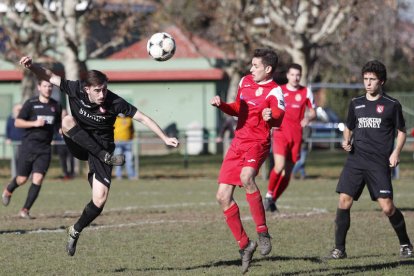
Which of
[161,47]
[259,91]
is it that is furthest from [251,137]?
[161,47]

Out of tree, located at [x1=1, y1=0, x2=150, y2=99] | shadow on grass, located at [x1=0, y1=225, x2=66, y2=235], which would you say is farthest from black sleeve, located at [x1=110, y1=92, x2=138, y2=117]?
tree, located at [x1=1, y1=0, x2=150, y2=99]

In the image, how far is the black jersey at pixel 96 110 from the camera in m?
9.27

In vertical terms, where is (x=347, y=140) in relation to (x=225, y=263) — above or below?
above

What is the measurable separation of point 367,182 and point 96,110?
289 cm

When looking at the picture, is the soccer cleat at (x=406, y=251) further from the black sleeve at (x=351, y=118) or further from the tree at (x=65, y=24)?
the tree at (x=65, y=24)

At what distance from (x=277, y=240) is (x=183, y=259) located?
1859mm

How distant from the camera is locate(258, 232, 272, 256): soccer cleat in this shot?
29.2 ft

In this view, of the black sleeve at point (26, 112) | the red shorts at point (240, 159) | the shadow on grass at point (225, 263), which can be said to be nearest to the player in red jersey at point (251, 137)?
the red shorts at point (240, 159)

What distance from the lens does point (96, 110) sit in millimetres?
9305

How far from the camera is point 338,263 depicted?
31.0 ft

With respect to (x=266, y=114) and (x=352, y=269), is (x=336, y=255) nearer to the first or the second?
(x=352, y=269)

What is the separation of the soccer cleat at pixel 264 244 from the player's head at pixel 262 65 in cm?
155

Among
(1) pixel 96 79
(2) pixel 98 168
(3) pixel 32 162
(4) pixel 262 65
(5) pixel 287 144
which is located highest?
(4) pixel 262 65

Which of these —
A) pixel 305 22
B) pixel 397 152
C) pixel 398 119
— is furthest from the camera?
pixel 305 22
